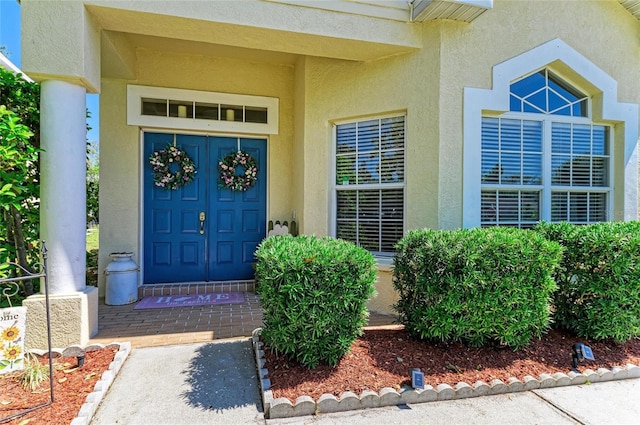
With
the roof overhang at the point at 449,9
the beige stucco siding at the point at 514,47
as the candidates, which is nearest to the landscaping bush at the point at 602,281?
the beige stucco siding at the point at 514,47

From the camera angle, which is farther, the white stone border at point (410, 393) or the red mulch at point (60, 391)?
the white stone border at point (410, 393)

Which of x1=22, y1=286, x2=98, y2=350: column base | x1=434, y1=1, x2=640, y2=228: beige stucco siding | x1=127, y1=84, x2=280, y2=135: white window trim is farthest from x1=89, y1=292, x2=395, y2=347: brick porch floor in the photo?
x1=127, y1=84, x2=280, y2=135: white window trim

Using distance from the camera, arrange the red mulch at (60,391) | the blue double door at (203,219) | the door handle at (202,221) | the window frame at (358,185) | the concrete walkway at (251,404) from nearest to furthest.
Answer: the red mulch at (60,391)
the concrete walkway at (251,404)
the window frame at (358,185)
the blue double door at (203,219)
the door handle at (202,221)

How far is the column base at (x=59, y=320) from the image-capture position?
137 inches

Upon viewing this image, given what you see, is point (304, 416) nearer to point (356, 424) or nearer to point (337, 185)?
point (356, 424)

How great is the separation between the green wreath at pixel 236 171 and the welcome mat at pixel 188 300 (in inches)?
72.9

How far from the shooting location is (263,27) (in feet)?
13.1

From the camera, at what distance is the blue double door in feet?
18.9

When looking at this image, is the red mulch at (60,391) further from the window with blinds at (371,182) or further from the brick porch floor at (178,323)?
the window with blinds at (371,182)

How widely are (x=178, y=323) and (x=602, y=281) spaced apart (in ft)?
15.9

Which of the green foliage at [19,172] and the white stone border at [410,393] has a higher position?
the green foliage at [19,172]

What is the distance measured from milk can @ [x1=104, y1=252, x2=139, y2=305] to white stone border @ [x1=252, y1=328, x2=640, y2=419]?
2.99 metres

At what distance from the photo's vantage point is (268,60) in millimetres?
5930

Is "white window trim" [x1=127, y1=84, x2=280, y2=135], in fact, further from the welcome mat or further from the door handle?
the welcome mat
